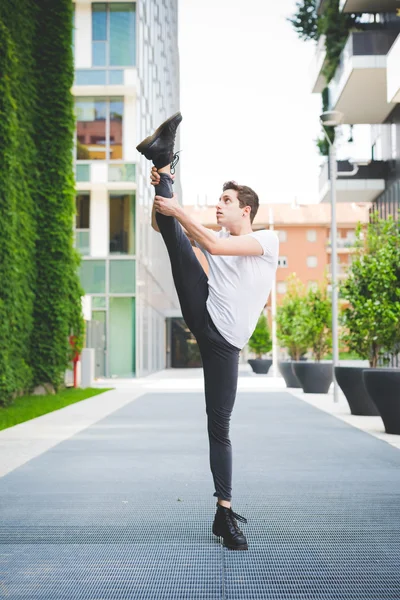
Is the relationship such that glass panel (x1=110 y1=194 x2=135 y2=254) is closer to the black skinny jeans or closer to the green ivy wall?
the green ivy wall

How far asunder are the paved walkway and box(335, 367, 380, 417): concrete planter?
2228mm

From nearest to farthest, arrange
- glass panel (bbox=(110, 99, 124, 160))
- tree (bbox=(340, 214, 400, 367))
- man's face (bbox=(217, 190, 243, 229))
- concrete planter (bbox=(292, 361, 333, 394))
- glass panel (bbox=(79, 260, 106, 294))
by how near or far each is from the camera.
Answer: man's face (bbox=(217, 190, 243, 229))
tree (bbox=(340, 214, 400, 367))
concrete planter (bbox=(292, 361, 333, 394))
glass panel (bbox=(79, 260, 106, 294))
glass panel (bbox=(110, 99, 124, 160))

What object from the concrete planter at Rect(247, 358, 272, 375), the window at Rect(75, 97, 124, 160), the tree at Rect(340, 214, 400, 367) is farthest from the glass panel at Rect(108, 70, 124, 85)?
the tree at Rect(340, 214, 400, 367)

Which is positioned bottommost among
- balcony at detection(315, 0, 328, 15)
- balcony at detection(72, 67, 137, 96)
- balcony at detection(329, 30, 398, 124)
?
balcony at detection(329, 30, 398, 124)

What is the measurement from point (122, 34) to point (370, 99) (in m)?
11.1

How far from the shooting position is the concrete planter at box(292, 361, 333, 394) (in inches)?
754

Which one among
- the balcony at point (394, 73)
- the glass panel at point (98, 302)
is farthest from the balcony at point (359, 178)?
the glass panel at point (98, 302)

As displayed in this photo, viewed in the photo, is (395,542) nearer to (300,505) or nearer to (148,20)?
(300,505)

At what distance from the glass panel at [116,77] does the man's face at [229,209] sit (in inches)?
1053

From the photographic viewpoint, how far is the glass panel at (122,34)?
3034 centimetres

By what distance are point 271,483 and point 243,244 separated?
277 cm

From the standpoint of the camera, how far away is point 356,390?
12617mm

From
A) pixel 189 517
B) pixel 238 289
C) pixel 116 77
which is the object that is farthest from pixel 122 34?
pixel 238 289

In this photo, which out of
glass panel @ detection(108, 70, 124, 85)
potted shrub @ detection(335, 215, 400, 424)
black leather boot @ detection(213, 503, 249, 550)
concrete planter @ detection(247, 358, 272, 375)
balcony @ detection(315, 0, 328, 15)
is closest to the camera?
black leather boot @ detection(213, 503, 249, 550)
